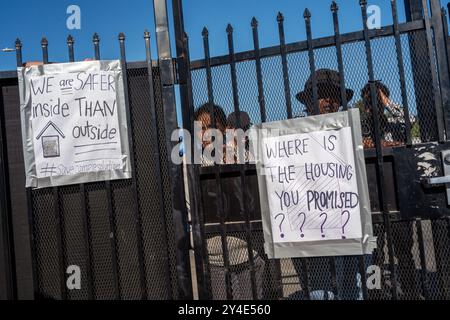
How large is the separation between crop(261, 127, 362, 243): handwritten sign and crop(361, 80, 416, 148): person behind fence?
0.47ft

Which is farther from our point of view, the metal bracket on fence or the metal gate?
the metal gate

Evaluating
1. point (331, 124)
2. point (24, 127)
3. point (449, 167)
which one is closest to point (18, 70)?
point (24, 127)

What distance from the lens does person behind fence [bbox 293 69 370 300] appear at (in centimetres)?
333

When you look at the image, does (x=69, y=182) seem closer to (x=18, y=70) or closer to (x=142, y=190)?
(x=142, y=190)

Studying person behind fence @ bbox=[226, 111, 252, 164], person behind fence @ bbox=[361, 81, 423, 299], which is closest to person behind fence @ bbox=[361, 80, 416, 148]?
person behind fence @ bbox=[361, 81, 423, 299]

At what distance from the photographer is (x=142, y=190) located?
3615 mm

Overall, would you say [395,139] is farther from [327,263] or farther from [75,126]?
[75,126]

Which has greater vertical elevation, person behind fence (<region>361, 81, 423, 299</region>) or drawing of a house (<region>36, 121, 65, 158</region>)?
drawing of a house (<region>36, 121, 65, 158</region>)

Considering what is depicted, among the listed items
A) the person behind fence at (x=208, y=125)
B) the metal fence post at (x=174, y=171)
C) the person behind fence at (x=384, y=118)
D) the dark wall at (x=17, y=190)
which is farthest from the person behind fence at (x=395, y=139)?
the dark wall at (x=17, y=190)

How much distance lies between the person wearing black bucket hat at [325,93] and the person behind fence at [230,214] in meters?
0.46

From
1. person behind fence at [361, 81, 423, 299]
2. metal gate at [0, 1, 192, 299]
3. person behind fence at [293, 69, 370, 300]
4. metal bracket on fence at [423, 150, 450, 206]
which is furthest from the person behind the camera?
metal gate at [0, 1, 192, 299]

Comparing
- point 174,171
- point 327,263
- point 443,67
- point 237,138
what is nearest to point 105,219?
point 174,171

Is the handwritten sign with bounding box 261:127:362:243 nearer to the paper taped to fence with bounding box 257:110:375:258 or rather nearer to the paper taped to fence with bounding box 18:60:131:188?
the paper taped to fence with bounding box 257:110:375:258
